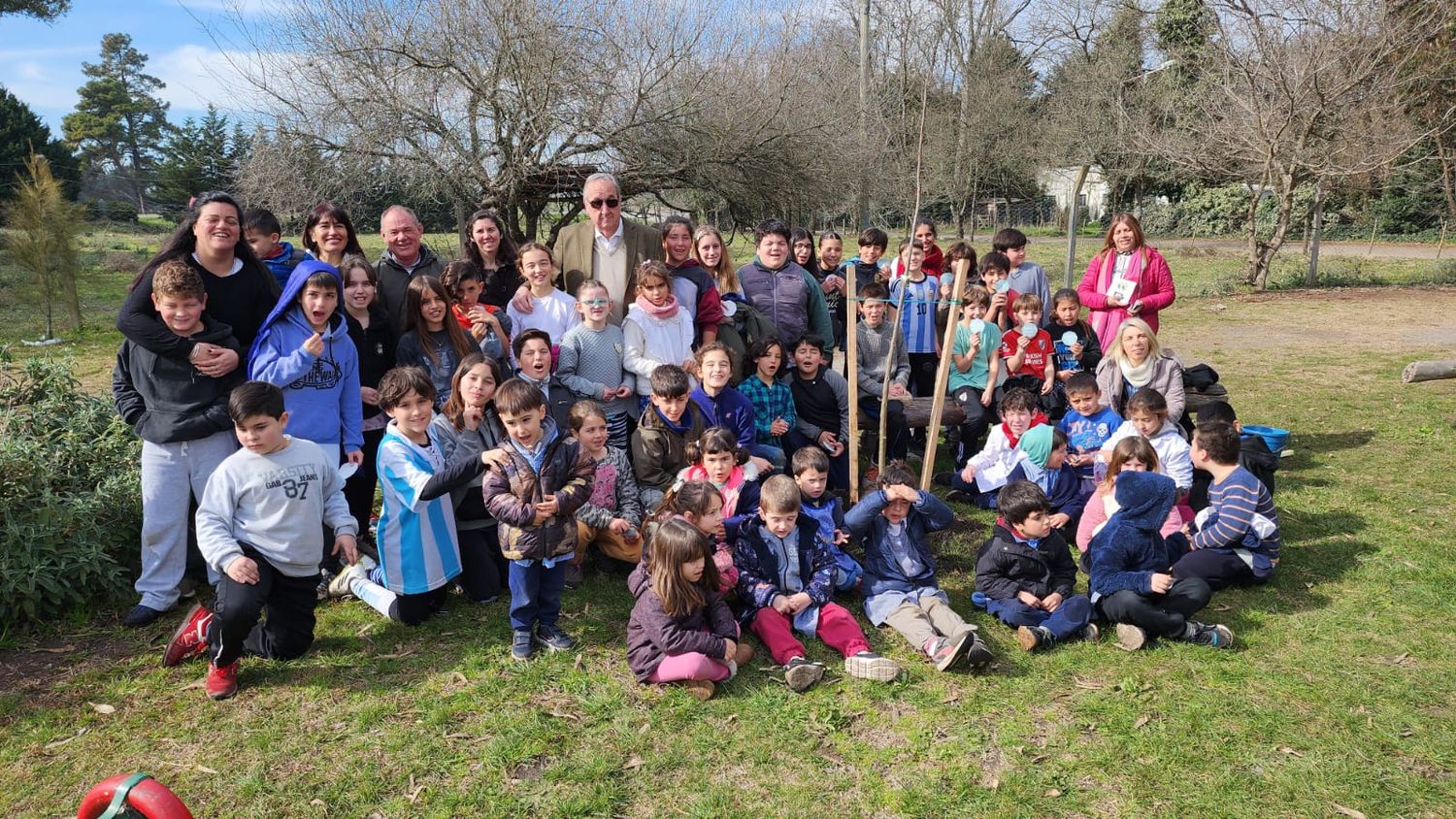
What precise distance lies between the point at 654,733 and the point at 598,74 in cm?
1073

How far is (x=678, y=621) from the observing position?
3.86 m

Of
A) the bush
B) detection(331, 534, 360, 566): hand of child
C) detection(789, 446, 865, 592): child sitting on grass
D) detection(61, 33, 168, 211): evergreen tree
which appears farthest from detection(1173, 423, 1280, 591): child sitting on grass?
detection(61, 33, 168, 211): evergreen tree

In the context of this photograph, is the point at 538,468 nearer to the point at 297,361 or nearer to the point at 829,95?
the point at 297,361

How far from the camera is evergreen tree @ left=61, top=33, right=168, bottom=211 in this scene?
153ft

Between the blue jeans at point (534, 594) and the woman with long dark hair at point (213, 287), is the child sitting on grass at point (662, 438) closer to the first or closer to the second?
the blue jeans at point (534, 594)

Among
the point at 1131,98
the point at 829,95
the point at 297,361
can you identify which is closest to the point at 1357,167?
the point at 829,95

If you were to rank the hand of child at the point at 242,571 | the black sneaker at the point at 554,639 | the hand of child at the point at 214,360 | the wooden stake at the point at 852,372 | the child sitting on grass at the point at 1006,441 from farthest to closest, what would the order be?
the child sitting on grass at the point at 1006,441 → the wooden stake at the point at 852,372 → the black sneaker at the point at 554,639 → the hand of child at the point at 214,360 → the hand of child at the point at 242,571

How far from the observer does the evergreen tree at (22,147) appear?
26.6m

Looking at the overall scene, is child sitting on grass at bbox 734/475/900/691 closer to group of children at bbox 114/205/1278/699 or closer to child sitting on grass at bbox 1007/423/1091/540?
group of children at bbox 114/205/1278/699


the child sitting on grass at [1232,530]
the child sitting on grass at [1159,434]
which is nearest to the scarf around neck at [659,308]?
the child sitting on grass at [1159,434]

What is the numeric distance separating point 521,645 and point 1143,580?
3014 millimetres

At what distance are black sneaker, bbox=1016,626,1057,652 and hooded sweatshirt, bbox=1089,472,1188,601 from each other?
40cm

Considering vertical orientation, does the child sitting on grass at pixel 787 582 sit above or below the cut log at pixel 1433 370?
below

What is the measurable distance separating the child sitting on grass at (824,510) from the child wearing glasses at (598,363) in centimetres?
120
